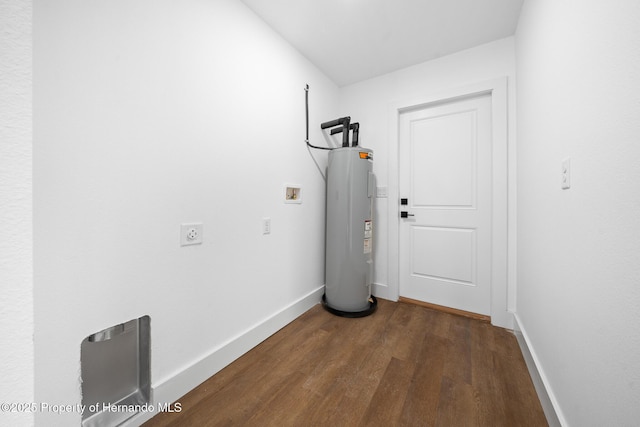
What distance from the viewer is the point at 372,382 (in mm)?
1349

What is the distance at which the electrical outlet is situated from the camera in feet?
4.17

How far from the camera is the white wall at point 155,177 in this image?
0.88m

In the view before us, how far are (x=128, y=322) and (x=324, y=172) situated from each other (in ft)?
6.48

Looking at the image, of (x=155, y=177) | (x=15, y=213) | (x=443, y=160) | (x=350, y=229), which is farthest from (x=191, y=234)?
(x=443, y=160)

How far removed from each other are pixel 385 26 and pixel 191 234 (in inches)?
83.5

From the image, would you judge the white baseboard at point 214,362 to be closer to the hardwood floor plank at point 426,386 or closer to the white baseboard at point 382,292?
the white baseboard at point 382,292

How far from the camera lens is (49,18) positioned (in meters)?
0.86

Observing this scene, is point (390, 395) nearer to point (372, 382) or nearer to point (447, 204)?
point (372, 382)

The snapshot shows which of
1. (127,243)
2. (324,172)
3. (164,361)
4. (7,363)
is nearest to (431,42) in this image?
(324,172)

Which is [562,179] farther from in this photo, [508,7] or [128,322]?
[128,322]

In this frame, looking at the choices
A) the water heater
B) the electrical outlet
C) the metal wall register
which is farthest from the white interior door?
the metal wall register

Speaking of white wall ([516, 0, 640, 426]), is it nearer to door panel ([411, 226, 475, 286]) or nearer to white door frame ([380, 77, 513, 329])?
white door frame ([380, 77, 513, 329])

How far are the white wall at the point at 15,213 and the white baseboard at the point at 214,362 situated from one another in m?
0.95

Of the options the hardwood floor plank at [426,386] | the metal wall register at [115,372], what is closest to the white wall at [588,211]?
the hardwood floor plank at [426,386]
